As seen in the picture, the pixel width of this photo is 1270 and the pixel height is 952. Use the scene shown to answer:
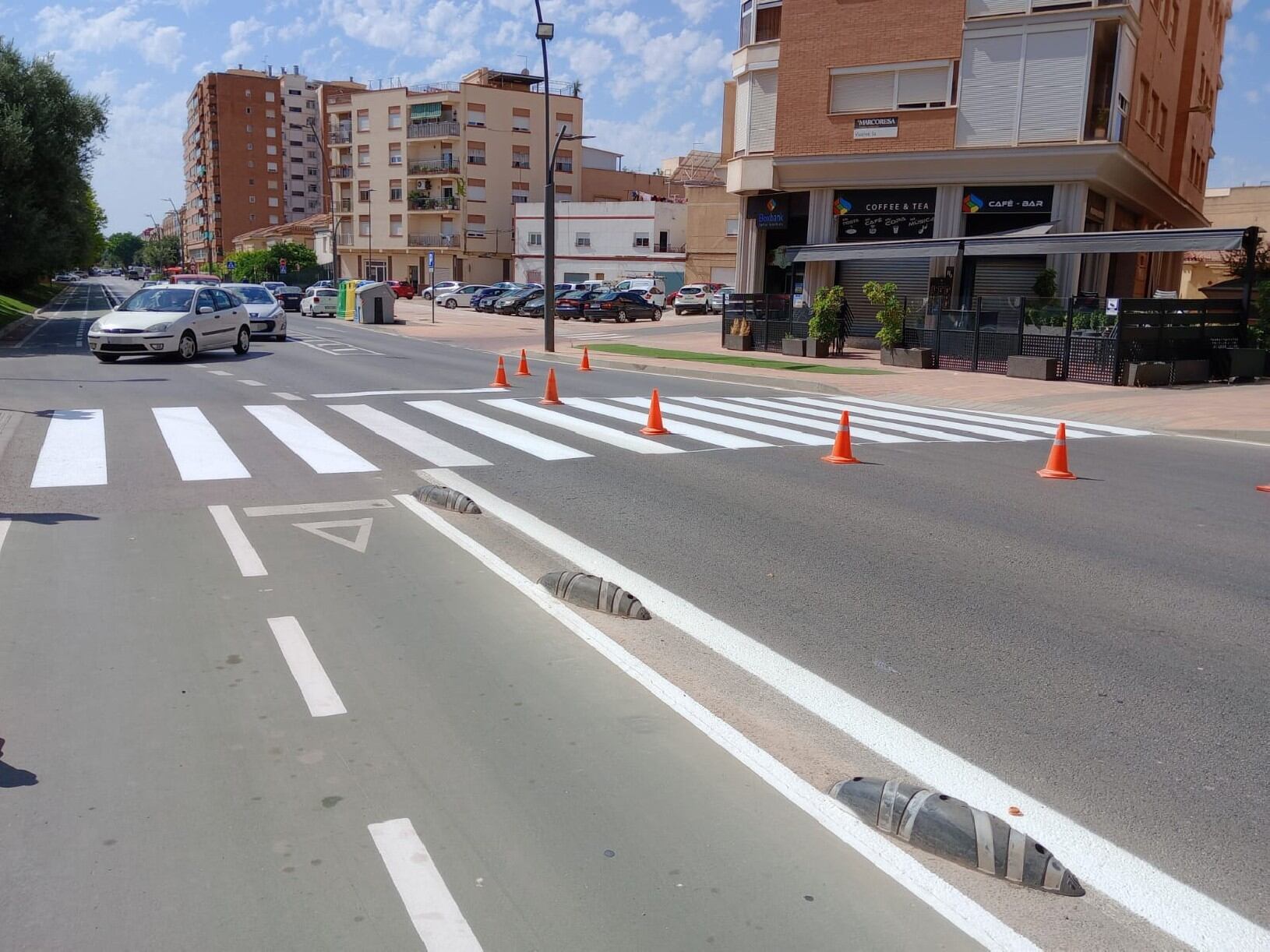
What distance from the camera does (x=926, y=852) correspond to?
3.54m

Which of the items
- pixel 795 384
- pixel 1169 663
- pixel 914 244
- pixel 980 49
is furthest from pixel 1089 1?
pixel 1169 663

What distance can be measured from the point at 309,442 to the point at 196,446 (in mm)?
1187

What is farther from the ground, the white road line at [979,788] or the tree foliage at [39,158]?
the tree foliage at [39,158]

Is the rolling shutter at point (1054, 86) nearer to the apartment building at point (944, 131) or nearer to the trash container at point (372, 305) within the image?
the apartment building at point (944, 131)

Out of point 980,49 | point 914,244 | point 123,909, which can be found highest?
point 980,49

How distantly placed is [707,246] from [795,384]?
50.2m

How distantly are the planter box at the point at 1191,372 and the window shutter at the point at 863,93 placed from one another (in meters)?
13.0

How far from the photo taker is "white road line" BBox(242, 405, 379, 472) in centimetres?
1035

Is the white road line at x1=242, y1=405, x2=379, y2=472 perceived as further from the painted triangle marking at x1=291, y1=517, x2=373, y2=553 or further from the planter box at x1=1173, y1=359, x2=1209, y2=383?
the planter box at x1=1173, y1=359, x2=1209, y2=383

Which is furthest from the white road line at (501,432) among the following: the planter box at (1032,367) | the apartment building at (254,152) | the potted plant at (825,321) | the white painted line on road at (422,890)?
the apartment building at (254,152)

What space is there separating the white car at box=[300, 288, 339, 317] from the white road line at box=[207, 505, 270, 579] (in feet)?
140

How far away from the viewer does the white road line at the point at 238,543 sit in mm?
6734

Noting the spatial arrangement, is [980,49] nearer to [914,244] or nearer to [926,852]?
[914,244]

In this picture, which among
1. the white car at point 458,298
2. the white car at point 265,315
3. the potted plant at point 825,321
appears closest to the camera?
the potted plant at point 825,321
